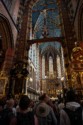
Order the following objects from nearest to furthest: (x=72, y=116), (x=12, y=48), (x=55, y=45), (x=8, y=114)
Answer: (x=72, y=116) < (x=8, y=114) < (x=12, y=48) < (x=55, y=45)

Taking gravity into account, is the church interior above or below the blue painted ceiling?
below

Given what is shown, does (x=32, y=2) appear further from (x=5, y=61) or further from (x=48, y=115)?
(x=48, y=115)

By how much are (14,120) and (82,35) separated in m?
10.8

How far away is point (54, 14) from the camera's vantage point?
→ 2088 centimetres

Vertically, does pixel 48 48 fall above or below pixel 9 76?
above

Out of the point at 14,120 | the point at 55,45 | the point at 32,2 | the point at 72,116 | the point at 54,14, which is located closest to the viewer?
the point at 14,120

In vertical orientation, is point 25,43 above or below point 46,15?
below

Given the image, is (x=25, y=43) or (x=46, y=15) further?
(x=46, y=15)

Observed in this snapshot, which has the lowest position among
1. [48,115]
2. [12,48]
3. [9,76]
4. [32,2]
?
[48,115]

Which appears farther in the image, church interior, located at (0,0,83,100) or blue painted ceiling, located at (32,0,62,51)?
blue painted ceiling, located at (32,0,62,51)

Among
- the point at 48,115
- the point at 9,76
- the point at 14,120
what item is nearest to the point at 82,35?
the point at 9,76

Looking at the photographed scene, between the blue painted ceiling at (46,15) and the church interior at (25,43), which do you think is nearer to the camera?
the church interior at (25,43)

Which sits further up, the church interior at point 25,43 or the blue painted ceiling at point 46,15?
the blue painted ceiling at point 46,15

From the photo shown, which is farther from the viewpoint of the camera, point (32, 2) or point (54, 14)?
point (54, 14)
